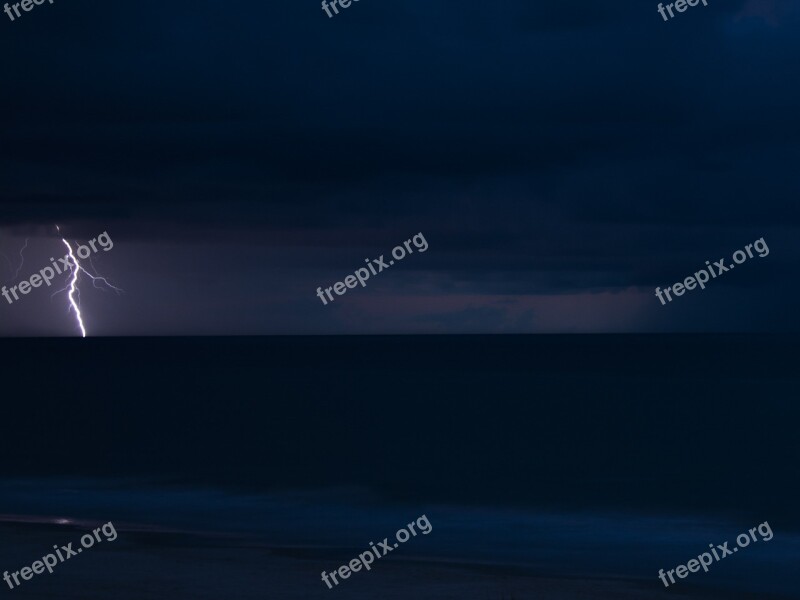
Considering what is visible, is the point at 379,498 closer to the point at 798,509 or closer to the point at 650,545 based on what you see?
the point at 650,545

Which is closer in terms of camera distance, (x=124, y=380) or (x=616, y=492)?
(x=616, y=492)

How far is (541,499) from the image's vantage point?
24703 millimetres

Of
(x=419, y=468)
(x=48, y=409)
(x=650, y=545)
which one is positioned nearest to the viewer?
(x=650, y=545)

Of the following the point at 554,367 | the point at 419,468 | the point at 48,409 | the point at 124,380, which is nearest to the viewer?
the point at 419,468

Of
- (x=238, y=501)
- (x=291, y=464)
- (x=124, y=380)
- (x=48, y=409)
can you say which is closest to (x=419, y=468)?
(x=291, y=464)

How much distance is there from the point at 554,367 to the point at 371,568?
85413 millimetres

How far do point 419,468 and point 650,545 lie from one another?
14537 millimetres

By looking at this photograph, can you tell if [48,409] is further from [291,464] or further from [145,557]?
[145,557]

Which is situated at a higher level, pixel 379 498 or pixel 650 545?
pixel 379 498

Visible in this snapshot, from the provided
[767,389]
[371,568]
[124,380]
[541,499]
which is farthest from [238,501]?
[124,380]

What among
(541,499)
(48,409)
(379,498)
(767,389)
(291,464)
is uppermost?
(48,409)

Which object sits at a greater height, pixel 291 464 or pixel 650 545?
pixel 291 464

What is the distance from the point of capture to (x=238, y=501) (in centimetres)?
2339

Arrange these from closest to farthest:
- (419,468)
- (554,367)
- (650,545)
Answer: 1. (650,545)
2. (419,468)
3. (554,367)
